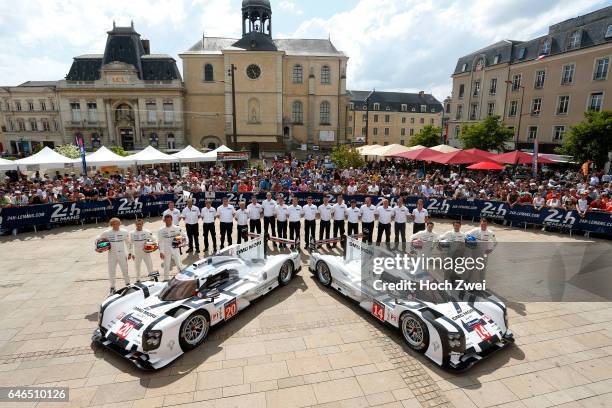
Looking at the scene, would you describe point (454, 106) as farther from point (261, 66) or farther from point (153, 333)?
point (153, 333)

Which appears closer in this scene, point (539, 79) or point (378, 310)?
point (378, 310)

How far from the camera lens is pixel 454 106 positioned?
45719 millimetres

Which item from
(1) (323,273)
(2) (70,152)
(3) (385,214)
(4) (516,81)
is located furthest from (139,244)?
(4) (516,81)

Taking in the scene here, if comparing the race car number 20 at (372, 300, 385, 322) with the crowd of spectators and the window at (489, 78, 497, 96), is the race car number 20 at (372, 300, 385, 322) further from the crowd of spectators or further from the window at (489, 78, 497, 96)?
the window at (489, 78, 497, 96)

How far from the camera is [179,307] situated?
6172 millimetres

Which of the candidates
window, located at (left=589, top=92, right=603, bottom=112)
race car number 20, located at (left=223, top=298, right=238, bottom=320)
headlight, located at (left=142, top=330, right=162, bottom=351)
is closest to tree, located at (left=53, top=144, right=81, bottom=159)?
race car number 20, located at (left=223, top=298, right=238, bottom=320)

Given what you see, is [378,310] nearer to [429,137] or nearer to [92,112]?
[429,137]

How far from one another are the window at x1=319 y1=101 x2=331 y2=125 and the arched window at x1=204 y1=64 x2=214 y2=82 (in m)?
16.0

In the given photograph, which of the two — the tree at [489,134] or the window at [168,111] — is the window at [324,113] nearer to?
the window at [168,111]

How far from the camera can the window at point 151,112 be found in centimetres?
4634

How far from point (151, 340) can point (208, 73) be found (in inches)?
1855

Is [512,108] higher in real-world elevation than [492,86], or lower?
lower

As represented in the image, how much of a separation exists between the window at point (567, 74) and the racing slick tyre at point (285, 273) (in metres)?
36.5

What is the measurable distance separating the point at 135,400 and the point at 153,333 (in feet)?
3.16
